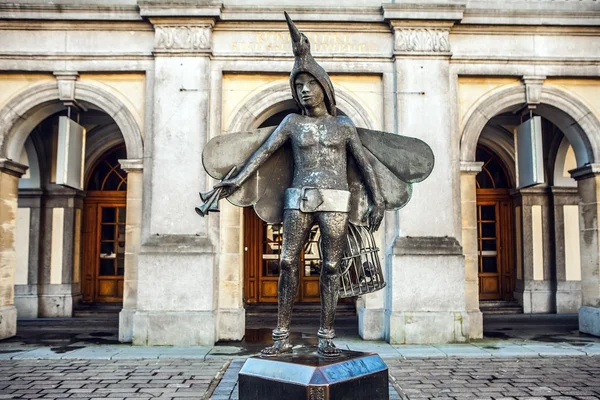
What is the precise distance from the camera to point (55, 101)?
9.95m

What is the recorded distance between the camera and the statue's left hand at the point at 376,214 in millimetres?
4691

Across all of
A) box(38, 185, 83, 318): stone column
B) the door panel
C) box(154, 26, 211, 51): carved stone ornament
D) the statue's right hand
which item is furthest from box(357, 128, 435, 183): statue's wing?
the door panel

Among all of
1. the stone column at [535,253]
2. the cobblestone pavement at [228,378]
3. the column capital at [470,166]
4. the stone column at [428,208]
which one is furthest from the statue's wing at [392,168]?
the stone column at [535,253]

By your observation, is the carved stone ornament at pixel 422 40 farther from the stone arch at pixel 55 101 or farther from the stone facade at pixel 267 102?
the stone arch at pixel 55 101

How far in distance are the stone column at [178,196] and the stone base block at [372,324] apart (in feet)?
8.03

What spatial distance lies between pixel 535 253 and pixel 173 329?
28.7ft

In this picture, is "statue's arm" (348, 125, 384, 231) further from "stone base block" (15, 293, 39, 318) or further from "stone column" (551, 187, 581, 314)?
"stone base block" (15, 293, 39, 318)

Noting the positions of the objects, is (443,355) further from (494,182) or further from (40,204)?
(40,204)

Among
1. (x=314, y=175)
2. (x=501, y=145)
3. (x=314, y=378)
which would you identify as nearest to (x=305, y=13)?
(x=314, y=175)

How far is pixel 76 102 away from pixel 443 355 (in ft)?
24.2

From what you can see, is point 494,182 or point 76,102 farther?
point 494,182

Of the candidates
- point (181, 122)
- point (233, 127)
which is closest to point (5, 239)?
point (181, 122)

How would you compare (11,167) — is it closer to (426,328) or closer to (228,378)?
(228,378)

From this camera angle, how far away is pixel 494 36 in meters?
9.87
